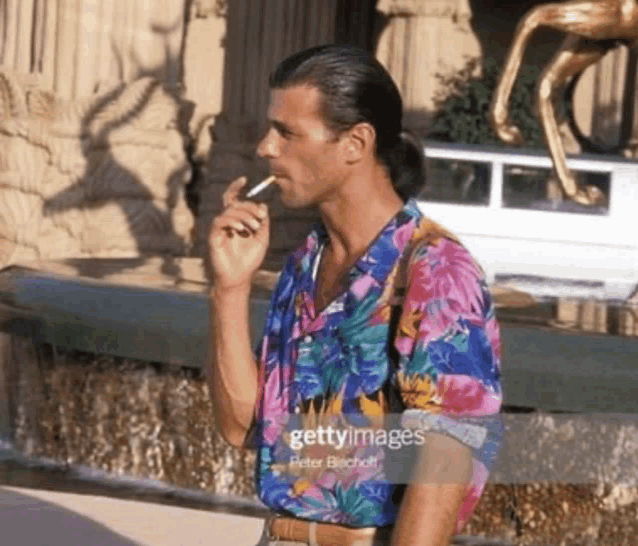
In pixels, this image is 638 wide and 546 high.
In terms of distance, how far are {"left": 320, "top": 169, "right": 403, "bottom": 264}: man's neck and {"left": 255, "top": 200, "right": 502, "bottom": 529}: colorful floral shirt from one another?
0.03 meters

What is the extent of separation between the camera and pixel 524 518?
8.55 metres

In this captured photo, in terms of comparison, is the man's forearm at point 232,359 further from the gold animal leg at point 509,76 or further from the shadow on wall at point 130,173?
the shadow on wall at point 130,173

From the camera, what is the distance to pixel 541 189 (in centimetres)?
1414

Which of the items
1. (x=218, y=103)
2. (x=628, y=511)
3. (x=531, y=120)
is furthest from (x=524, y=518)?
(x=218, y=103)

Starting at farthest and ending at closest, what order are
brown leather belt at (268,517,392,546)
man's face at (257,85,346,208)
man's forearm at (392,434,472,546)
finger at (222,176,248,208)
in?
finger at (222,176,248,208) < man's face at (257,85,346,208) < brown leather belt at (268,517,392,546) < man's forearm at (392,434,472,546)

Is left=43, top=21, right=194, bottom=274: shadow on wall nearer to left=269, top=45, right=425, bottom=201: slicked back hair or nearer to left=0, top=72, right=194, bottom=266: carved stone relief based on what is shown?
left=0, top=72, right=194, bottom=266: carved stone relief

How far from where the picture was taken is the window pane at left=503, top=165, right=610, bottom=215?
1370cm

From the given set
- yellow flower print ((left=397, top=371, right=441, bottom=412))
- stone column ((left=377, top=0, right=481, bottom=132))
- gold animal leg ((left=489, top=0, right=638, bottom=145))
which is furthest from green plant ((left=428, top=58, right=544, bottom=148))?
yellow flower print ((left=397, top=371, right=441, bottom=412))

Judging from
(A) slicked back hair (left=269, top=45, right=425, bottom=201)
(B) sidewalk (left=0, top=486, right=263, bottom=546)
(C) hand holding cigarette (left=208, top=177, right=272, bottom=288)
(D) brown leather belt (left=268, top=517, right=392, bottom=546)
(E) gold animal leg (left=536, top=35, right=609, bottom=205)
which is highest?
(A) slicked back hair (left=269, top=45, right=425, bottom=201)

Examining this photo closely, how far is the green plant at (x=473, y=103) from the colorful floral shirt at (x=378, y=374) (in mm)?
21660

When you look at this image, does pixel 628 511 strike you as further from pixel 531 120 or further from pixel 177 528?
pixel 531 120

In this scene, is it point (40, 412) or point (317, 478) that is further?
point (40, 412)

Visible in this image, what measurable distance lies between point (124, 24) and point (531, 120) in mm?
8069

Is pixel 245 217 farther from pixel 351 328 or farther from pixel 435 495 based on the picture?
pixel 435 495
